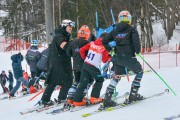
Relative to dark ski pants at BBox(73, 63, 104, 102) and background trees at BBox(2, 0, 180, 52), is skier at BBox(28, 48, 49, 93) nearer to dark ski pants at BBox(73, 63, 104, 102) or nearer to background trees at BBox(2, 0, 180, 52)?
dark ski pants at BBox(73, 63, 104, 102)

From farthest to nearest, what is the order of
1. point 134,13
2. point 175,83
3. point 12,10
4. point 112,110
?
point 12,10 < point 134,13 < point 175,83 < point 112,110

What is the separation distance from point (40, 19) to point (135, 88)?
41175 millimetres

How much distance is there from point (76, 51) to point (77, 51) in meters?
0.02

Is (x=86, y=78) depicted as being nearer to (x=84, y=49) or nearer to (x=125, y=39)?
(x=84, y=49)

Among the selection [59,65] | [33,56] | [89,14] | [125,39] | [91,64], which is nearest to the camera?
[125,39]

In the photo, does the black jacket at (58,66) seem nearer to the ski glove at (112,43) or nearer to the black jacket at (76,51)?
the black jacket at (76,51)

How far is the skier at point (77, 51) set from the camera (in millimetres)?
8156

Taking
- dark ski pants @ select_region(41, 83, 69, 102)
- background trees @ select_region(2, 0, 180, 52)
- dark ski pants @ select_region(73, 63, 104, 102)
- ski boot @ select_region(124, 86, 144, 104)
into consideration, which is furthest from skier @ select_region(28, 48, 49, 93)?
background trees @ select_region(2, 0, 180, 52)

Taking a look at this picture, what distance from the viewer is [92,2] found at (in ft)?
113

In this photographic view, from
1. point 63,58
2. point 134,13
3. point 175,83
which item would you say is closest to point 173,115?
point 63,58

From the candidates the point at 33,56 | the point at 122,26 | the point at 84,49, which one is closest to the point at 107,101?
the point at 84,49

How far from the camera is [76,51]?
8.22 m

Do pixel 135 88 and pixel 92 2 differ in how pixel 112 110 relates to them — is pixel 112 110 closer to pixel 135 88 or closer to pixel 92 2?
pixel 135 88

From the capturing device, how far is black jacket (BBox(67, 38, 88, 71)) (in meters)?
8.17
